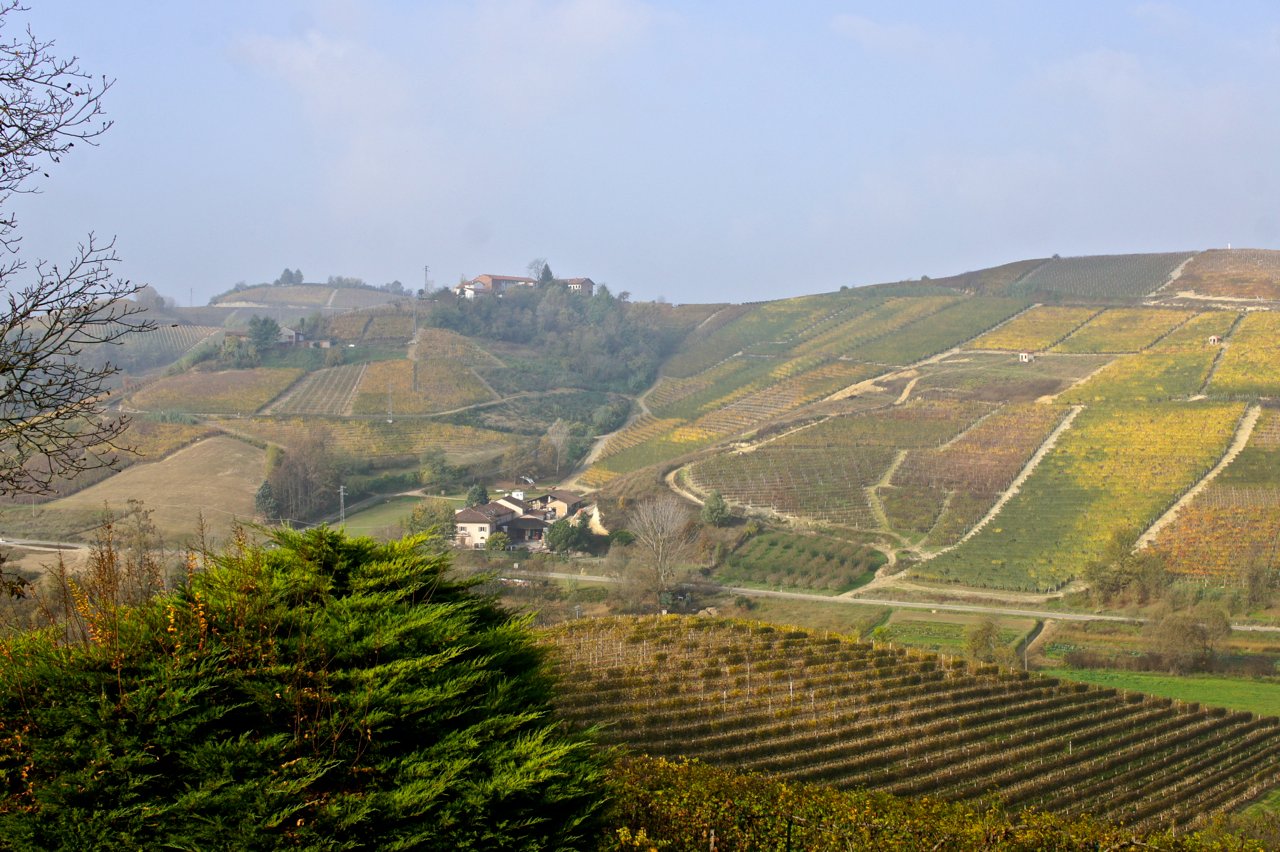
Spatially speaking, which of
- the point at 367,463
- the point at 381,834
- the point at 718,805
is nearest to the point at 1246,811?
the point at 718,805

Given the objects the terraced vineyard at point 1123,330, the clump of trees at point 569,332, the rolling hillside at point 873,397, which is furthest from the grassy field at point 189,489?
the terraced vineyard at point 1123,330

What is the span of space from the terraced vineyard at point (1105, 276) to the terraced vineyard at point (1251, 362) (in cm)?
1561

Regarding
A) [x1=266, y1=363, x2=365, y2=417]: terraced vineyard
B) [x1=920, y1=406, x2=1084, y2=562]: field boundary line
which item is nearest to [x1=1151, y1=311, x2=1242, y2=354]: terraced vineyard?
[x1=920, y1=406, x2=1084, y2=562]: field boundary line

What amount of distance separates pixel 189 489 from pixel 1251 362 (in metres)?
52.1

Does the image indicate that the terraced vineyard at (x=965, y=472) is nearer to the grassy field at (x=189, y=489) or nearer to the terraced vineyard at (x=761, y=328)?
the grassy field at (x=189, y=489)

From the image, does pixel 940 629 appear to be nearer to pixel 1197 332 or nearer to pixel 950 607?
pixel 950 607

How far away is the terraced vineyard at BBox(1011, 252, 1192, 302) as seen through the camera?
7811cm

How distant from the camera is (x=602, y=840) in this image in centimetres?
618

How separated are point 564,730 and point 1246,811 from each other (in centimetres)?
1445

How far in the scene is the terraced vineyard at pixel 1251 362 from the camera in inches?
1891

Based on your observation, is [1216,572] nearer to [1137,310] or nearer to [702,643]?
[702,643]

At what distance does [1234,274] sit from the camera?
76000mm

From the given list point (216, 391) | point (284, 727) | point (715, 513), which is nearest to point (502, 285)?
point (216, 391)

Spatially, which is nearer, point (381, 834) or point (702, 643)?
point (381, 834)
